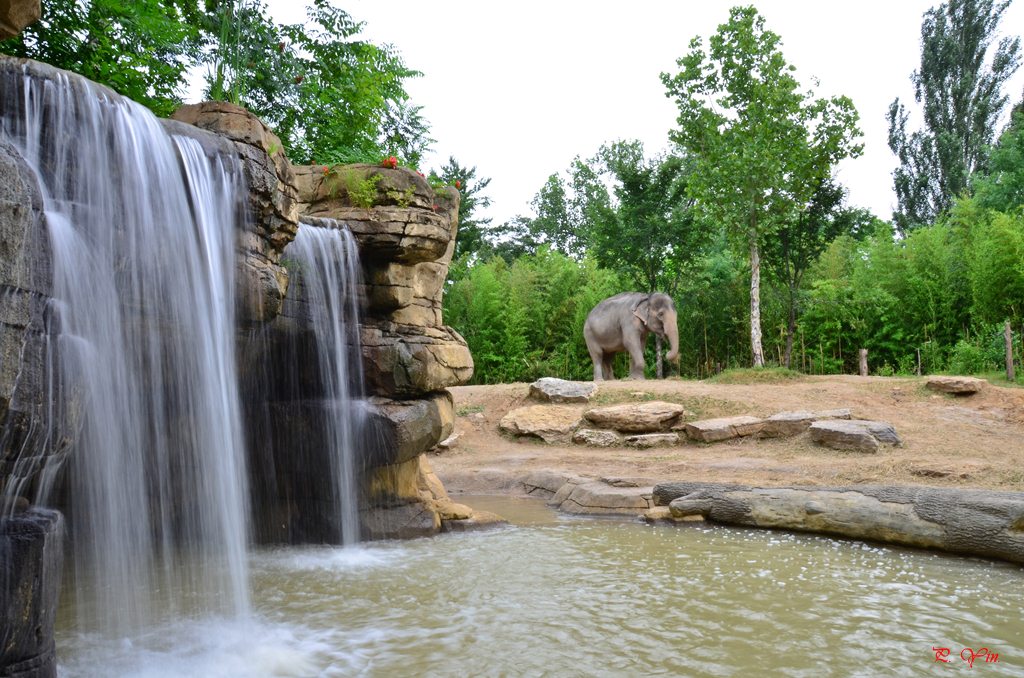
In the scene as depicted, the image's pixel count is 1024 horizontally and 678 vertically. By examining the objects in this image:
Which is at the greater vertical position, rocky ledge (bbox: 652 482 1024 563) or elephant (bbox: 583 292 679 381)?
elephant (bbox: 583 292 679 381)

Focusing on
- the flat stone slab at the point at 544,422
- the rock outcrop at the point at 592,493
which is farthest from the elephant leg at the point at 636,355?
the rock outcrop at the point at 592,493

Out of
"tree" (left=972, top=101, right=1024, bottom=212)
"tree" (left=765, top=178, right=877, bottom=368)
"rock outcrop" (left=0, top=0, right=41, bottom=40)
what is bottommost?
"rock outcrop" (left=0, top=0, right=41, bottom=40)

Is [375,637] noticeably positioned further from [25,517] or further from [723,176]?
[723,176]

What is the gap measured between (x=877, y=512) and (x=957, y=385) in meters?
8.71

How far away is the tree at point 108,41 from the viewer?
299 inches

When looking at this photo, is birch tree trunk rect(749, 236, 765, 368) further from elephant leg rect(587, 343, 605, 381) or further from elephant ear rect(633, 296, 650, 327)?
elephant leg rect(587, 343, 605, 381)

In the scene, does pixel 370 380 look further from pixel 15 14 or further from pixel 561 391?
pixel 561 391

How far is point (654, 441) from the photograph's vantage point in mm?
13375

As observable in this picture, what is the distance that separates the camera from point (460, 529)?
855 cm

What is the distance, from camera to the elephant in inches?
758

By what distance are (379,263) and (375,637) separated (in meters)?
4.50

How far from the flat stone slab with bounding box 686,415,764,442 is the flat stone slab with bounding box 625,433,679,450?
357 millimetres
